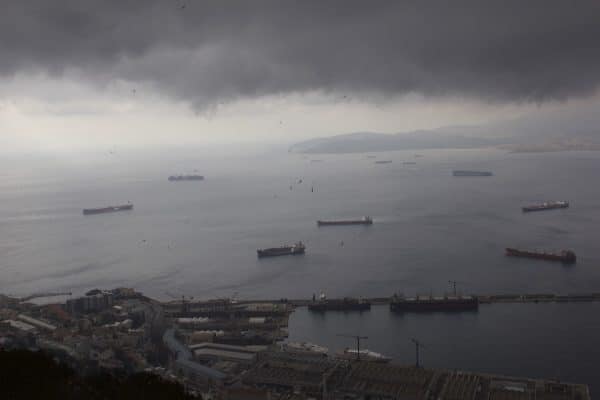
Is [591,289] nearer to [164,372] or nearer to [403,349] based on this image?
[403,349]

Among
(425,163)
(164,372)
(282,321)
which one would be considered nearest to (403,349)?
(282,321)

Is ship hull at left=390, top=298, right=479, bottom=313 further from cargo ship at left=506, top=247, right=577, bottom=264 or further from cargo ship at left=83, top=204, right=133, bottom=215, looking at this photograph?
cargo ship at left=83, top=204, right=133, bottom=215

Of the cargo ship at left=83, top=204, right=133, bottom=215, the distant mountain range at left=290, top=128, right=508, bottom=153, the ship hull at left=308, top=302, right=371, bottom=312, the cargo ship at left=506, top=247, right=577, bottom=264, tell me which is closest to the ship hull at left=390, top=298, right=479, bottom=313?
the ship hull at left=308, top=302, right=371, bottom=312

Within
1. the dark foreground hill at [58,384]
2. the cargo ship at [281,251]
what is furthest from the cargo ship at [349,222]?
the dark foreground hill at [58,384]

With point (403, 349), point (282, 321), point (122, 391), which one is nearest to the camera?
point (122, 391)

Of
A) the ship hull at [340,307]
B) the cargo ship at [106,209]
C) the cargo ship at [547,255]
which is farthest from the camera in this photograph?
the cargo ship at [106,209]

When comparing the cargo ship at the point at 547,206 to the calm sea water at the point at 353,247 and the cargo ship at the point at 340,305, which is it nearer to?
the calm sea water at the point at 353,247
